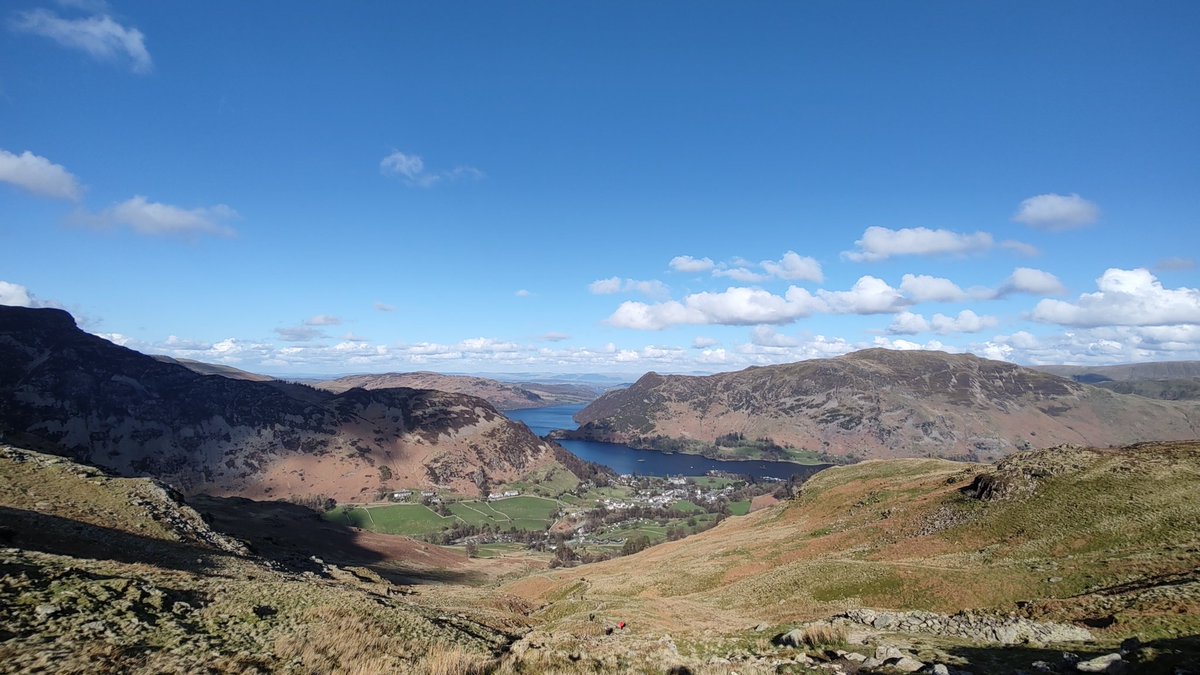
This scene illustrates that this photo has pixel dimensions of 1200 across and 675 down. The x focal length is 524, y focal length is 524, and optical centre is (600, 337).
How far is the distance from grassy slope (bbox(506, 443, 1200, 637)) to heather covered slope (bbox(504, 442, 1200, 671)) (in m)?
0.13

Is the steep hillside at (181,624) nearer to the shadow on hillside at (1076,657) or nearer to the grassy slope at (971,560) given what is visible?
the grassy slope at (971,560)

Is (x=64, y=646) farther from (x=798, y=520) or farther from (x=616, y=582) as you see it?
(x=798, y=520)

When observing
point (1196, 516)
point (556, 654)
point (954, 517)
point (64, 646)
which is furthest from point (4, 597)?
point (954, 517)

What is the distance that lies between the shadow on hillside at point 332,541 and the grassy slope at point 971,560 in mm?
55531

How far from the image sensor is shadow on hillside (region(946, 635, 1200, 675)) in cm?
1298

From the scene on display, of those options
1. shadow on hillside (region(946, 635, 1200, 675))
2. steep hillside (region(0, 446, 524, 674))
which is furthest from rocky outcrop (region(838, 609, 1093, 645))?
steep hillside (region(0, 446, 524, 674))

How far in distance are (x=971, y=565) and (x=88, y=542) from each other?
5886 centimetres

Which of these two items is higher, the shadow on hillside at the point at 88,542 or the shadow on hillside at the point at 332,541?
the shadow on hillside at the point at 88,542

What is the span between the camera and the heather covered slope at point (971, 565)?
76.0ft

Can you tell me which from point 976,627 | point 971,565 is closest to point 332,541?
point 971,565

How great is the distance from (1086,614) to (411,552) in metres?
137

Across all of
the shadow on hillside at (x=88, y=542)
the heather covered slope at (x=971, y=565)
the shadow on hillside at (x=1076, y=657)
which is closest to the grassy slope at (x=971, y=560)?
the heather covered slope at (x=971, y=565)

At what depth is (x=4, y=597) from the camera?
631 inches

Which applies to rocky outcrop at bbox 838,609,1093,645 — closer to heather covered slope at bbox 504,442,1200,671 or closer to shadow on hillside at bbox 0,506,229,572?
heather covered slope at bbox 504,442,1200,671
